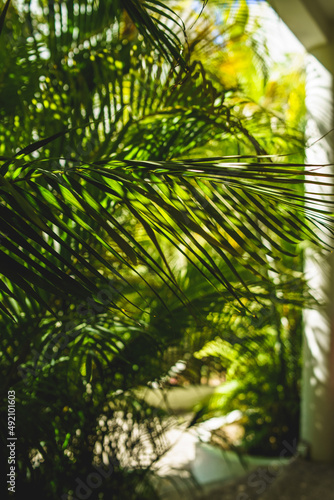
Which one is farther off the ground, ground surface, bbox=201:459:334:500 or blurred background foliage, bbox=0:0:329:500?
blurred background foliage, bbox=0:0:329:500

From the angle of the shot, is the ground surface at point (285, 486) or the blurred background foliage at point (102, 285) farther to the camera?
the ground surface at point (285, 486)

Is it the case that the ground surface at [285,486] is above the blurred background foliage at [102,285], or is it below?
below

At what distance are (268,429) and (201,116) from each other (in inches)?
87.3

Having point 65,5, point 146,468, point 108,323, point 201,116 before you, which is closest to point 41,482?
point 146,468

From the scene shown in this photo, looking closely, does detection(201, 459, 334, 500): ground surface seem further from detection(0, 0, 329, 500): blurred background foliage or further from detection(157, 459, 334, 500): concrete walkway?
detection(0, 0, 329, 500): blurred background foliage

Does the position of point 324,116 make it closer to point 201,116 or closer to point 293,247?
point 293,247

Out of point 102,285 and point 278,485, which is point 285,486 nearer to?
point 278,485

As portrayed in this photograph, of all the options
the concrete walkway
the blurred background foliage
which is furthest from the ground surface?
the blurred background foliage

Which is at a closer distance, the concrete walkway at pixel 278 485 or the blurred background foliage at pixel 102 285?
the blurred background foliage at pixel 102 285

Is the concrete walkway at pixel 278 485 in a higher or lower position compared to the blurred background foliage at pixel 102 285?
A: lower

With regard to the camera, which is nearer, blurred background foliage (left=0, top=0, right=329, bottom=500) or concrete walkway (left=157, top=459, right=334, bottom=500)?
blurred background foliage (left=0, top=0, right=329, bottom=500)

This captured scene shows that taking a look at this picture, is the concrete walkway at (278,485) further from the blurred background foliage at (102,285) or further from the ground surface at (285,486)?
the blurred background foliage at (102,285)

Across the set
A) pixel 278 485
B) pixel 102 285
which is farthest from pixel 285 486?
pixel 102 285

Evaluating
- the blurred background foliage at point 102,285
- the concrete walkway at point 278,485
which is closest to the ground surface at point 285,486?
the concrete walkway at point 278,485
